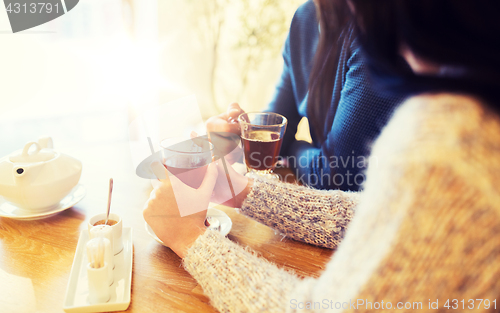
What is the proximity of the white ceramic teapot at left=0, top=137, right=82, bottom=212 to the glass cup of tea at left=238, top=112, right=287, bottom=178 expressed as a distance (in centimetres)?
46

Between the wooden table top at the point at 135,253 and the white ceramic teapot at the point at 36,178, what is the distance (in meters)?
0.05

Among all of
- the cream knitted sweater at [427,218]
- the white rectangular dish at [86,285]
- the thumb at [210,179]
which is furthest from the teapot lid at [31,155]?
the cream knitted sweater at [427,218]

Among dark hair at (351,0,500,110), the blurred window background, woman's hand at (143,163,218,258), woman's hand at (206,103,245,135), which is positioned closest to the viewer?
dark hair at (351,0,500,110)

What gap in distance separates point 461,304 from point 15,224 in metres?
0.85

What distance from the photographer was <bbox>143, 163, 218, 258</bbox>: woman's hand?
615 millimetres

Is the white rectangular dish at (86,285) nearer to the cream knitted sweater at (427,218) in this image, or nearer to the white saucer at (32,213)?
the white saucer at (32,213)

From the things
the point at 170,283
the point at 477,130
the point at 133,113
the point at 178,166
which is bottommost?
the point at 133,113

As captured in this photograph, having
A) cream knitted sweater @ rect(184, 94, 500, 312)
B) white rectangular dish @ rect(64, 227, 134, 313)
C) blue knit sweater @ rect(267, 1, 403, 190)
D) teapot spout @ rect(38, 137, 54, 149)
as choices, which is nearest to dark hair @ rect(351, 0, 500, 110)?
cream knitted sweater @ rect(184, 94, 500, 312)

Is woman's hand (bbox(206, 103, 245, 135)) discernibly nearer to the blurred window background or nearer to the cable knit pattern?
the cable knit pattern

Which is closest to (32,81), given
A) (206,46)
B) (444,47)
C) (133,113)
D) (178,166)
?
(133,113)

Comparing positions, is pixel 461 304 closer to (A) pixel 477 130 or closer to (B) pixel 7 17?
(A) pixel 477 130

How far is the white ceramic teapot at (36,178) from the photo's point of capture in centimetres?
70

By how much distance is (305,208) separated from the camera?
733mm

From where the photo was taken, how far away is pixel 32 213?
743mm
